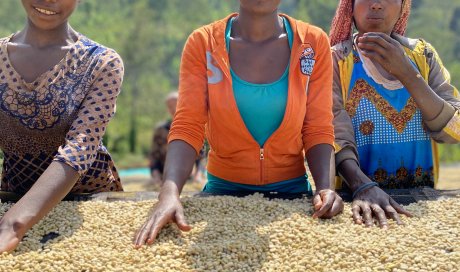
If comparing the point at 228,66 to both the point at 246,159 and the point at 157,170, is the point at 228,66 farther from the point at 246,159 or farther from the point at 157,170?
the point at 157,170

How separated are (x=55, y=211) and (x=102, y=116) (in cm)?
47

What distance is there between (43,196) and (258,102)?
100 centimetres

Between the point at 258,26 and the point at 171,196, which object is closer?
the point at 171,196

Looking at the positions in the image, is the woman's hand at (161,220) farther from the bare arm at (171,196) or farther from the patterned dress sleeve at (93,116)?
the patterned dress sleeve at (93,116)

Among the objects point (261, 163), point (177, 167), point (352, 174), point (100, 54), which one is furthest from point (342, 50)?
point (100, 54)

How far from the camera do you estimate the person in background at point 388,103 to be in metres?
3.29

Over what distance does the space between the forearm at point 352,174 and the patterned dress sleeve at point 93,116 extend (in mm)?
1125

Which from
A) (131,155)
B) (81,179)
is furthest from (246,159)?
(131,155)

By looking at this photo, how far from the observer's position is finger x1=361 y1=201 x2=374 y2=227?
9.61ft

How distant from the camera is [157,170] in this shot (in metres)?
8.40

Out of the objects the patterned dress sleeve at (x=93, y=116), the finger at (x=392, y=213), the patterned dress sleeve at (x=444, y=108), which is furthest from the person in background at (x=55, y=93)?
the patterned dress sleeve at (x=444, y=108)

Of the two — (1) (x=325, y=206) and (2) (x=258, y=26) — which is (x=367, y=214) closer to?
(1) (x=325, y=206)

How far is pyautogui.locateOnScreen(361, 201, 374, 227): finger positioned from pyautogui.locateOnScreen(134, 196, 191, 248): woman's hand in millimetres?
766

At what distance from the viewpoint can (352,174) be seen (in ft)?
10.7
